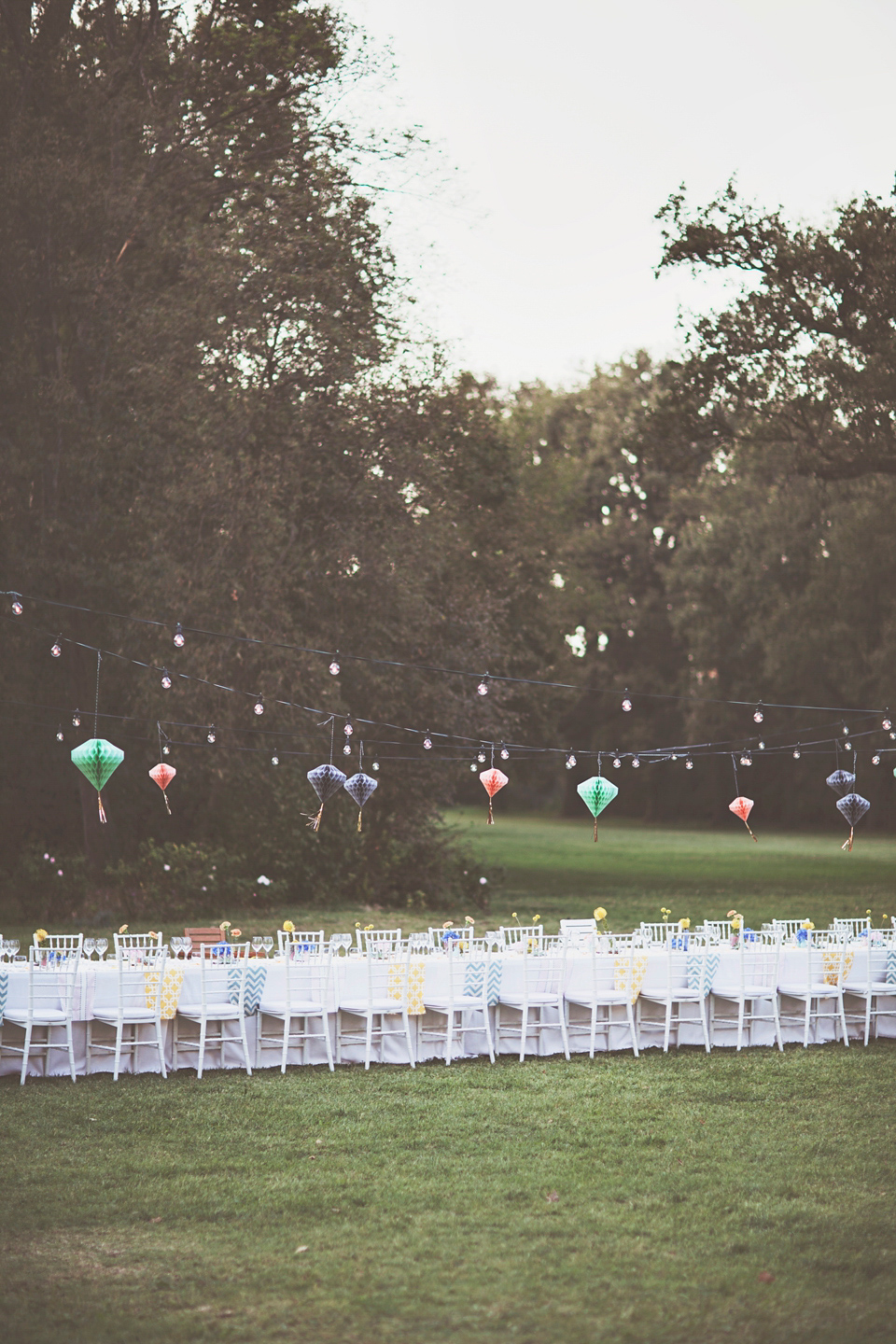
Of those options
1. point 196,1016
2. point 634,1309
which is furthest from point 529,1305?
point 196,1016

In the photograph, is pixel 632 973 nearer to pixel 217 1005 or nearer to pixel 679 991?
pixel 679 991

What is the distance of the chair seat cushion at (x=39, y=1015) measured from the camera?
8.92m

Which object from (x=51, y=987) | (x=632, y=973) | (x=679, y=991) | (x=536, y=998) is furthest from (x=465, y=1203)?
(x=679, y=991)

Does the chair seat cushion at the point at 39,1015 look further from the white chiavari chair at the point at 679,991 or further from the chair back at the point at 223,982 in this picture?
the white chiavari chair at the point at 679,991

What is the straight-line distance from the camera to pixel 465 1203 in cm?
636

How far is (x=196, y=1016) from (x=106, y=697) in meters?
11.7

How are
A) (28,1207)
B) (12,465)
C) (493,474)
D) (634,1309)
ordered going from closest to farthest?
(634,1309) < (28,1207) < (12,465) < (493,474)

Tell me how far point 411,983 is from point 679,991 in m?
2.13

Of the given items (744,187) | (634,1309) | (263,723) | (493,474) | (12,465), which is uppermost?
(744,187)

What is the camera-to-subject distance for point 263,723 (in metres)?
19.0

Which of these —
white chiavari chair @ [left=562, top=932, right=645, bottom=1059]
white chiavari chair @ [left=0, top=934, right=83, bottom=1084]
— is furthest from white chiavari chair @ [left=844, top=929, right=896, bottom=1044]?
white chiavari chair @ [left=0, top=934, right=83, bottom=1084]

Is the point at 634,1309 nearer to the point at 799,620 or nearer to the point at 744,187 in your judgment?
the point at 744,187

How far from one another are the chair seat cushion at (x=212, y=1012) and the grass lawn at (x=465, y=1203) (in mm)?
406

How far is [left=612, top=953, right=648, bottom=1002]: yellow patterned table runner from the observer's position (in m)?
10.2
